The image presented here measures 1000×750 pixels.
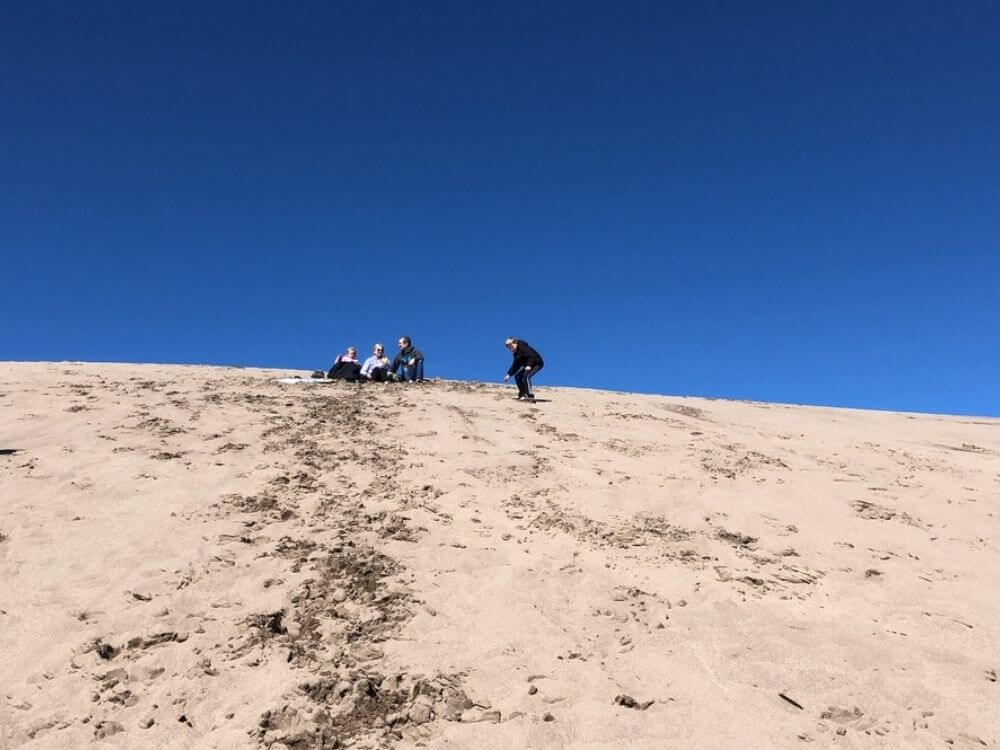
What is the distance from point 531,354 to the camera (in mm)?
13312

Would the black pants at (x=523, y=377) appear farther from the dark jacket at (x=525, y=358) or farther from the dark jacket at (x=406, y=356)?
the dark jacket at (x=406, y=356)

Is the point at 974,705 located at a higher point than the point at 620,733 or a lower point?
higher

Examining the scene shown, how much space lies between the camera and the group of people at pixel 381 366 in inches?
582

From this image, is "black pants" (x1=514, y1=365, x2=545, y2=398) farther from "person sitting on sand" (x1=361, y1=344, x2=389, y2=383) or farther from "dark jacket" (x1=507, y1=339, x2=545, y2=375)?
"person sitting on sand" (x1=361, y1=344, x2=389, y2=383)

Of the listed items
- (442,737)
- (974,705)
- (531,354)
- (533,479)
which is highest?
(531,354)

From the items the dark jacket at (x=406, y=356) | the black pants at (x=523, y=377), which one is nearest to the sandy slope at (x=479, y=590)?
the black pants at (x=523, y=377)

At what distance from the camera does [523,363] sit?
13.4m

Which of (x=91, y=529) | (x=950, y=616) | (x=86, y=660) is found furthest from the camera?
(x=91, y=529)

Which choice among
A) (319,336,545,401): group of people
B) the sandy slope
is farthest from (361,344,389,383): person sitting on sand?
the sandy slope

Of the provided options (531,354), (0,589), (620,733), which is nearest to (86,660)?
(0,589)

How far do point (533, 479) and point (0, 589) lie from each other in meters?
5.21

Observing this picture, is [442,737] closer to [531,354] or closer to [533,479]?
[533,479]

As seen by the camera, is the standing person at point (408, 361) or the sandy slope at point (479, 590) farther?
the standing person at point (408, 361)

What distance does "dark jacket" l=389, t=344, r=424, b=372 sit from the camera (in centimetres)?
1543
